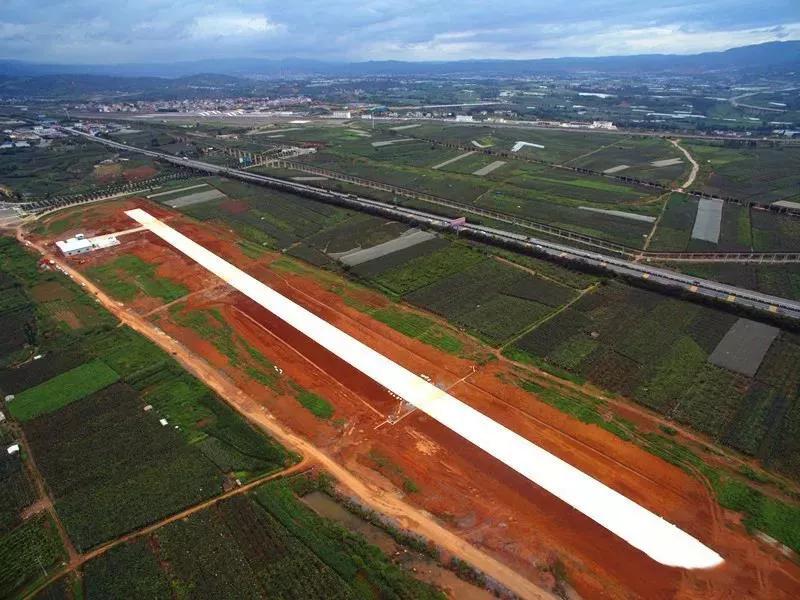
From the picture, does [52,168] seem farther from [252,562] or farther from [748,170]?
[748,170]

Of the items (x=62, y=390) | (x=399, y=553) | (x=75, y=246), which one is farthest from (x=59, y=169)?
(x=399, y=553)

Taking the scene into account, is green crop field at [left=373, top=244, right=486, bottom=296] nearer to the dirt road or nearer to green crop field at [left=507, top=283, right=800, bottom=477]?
green crop field at [left=507, top=283, right=800, bottom=477]

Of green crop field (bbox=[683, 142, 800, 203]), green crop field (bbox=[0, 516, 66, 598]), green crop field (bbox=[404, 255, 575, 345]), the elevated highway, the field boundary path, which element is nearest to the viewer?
green crop field (bbox=[0, 516, 66, 598])

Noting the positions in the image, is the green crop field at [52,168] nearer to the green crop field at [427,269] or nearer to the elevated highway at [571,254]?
the elevated highway at [571,254]

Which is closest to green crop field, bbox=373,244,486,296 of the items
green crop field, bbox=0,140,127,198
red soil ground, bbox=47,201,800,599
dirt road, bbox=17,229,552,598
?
red soil ground, bbox=47,201,800,599

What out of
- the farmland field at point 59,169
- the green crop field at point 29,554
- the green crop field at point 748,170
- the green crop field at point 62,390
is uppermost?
the farmland field at point 59,169

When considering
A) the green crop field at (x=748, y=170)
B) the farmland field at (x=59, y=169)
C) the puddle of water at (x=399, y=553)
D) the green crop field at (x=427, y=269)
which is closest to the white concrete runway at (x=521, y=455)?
the puddle of water at (x=399, y=553)

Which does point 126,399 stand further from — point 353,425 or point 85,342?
point 353,425

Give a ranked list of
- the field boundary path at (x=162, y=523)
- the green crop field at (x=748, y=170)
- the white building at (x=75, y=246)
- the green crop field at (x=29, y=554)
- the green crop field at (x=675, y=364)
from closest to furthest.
Answer: the green crop field at (x=29, y=554), the field boundary path at (x=162, y=523), the green crop field at (x=675, y=364), the white building at (x=75, y=246), the green crop field at (x=748, y=170)
